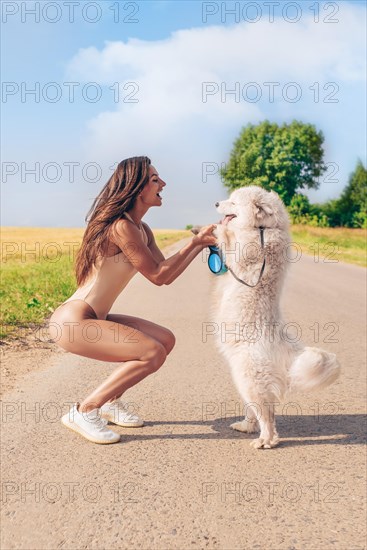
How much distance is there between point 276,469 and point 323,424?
1106mm

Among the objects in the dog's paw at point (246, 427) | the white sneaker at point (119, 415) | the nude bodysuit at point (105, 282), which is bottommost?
the dog's paw at point (246, 427)

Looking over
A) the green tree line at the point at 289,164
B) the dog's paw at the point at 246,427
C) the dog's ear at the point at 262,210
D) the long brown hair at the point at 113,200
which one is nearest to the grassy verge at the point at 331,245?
the green tree line at the point at 289,164

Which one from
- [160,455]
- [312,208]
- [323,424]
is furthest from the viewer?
[312,208]

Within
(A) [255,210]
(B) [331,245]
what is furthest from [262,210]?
(B) [331,245]

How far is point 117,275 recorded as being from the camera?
4.41 m

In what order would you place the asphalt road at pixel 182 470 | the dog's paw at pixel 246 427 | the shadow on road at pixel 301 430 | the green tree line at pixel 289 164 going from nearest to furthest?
the asphalt road at pixel 182 470
the shadow on road at pixel 301 430
the dog's paw at pixel 246 427
the green tree line at pixel 289 164

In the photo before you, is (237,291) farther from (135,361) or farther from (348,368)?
(348,368)

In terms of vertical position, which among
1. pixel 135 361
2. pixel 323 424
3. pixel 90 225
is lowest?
pixel 323 424

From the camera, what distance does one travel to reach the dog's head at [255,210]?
423 cm

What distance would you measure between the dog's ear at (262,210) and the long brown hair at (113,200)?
81 centimetres

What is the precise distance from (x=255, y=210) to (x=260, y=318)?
78 centimetres

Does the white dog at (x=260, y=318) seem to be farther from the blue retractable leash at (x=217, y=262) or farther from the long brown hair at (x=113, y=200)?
the long brown hair at (x=113, y=200)

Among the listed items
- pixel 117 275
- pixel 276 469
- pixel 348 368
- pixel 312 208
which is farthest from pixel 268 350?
pixel 312 208

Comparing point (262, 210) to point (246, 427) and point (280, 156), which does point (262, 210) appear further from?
point (280, 156)
